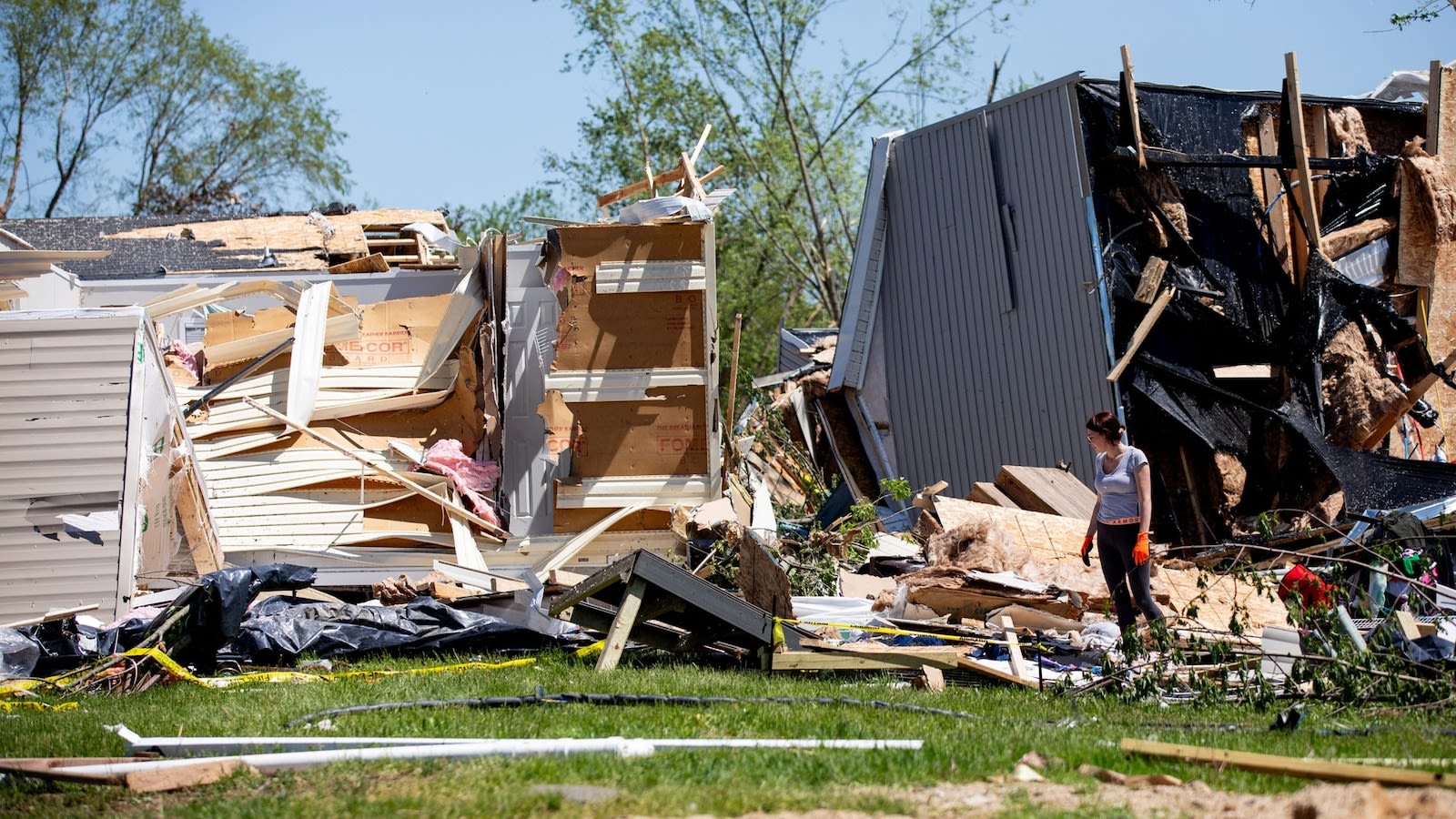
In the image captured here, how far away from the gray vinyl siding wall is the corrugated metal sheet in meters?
8.56

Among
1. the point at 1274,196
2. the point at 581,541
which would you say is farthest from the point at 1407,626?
the point at 1274,196

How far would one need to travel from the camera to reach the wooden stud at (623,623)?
7363 mm

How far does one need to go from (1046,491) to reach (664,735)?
7.54 m

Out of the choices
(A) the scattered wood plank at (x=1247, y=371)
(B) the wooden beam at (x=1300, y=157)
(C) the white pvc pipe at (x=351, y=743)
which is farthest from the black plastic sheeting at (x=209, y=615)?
(B) the wooden beam at (x=1300, y=157)

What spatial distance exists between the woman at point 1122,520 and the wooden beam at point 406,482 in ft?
19.5

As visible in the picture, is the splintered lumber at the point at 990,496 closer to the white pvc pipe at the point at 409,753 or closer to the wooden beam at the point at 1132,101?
the wooden beam at the point at 1132,101

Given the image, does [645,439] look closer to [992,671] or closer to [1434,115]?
[992,671]

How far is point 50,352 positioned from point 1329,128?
40.5 feet

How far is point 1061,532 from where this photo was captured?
11.1 metres

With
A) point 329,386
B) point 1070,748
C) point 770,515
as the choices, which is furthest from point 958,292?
point 1070,748

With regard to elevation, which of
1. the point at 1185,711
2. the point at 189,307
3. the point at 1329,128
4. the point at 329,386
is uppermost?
the point at 1329,128

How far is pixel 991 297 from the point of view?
1420cm

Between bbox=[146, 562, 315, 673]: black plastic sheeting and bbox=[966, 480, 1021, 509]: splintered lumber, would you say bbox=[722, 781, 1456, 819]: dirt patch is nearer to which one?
bbox=[146, 562, 315, 673]: black plastic sheeting

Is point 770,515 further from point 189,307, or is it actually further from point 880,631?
point 189,307
